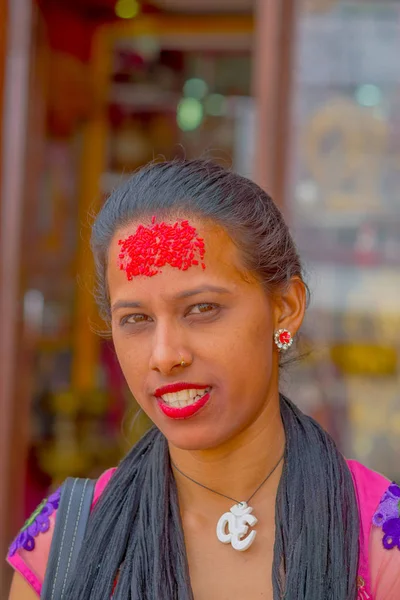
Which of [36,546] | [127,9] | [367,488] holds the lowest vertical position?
[36,546]

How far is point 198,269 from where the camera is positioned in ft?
4.76

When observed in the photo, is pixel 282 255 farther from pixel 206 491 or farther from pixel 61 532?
pixel 61 532

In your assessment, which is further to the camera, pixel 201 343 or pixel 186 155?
pixel 186 155

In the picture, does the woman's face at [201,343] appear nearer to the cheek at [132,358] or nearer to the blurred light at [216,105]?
the cheek at [132,358]

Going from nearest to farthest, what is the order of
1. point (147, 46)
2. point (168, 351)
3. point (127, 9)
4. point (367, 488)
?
point (168, 351)
point (367, 488)
point (127, 9)
point (147, 46)

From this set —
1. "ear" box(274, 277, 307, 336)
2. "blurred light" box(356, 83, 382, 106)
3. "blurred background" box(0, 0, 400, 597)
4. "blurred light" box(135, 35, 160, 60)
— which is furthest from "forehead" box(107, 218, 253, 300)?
"blurred light" box(135, 35, 160, 60)

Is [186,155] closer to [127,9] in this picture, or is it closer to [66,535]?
[127,9]

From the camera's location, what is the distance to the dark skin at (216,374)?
144 centimetres

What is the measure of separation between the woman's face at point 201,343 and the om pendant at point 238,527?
0.14m

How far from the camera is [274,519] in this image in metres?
1.53

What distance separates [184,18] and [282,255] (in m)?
3.41

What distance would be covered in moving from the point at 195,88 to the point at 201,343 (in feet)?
12.0

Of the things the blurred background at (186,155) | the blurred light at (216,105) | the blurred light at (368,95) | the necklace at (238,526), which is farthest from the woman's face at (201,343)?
the blurred light at (216,105)

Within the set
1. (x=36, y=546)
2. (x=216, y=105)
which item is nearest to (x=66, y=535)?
(x=36, y=546)
